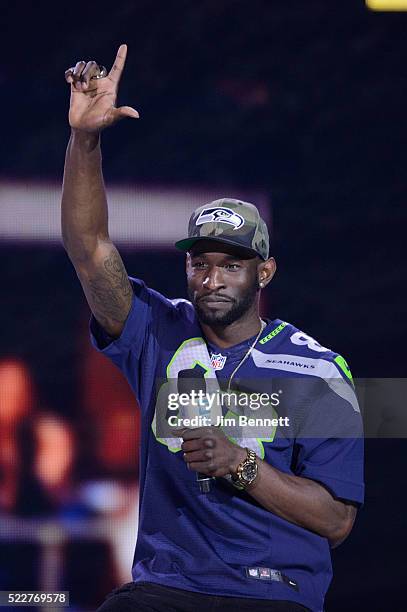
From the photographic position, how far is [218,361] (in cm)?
218

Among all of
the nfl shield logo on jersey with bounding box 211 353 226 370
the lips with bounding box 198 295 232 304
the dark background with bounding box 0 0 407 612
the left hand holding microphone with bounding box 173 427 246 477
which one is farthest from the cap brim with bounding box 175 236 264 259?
the dark background with bounding box 0 0 407 612

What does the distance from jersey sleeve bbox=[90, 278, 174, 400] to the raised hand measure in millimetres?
403

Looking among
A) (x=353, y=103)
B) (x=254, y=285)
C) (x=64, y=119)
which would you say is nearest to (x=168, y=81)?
(x=64, y=119)

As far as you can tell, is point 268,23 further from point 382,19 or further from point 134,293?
point 134,293

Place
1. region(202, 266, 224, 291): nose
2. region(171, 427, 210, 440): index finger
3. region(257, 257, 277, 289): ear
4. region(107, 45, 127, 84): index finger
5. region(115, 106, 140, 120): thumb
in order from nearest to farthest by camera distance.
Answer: region(171, 427, 210, 440): index finger < region(115, 106, 140, 120): thumb < region(107, 45, 127, 84): index finger < region(202, 266, 224, 291): nose < region(257, 257, 277, 289): ear

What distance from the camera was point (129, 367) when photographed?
2.18 meters

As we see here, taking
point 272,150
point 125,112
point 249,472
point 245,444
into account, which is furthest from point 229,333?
point 272,150

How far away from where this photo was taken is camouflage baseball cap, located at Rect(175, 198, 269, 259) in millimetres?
2152

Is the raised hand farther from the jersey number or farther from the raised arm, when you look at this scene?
the jersey number

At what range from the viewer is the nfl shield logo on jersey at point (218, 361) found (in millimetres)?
2168

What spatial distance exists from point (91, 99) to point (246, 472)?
826 mm

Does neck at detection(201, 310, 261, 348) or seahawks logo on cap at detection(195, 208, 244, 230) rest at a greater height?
seahawks logo on cap at detection(195, 208, 244, 230)

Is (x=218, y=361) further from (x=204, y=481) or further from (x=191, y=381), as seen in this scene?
(x=204, y=481)

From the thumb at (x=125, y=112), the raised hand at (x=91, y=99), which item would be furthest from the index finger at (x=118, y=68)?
the thumb at (x=125, y=112)
